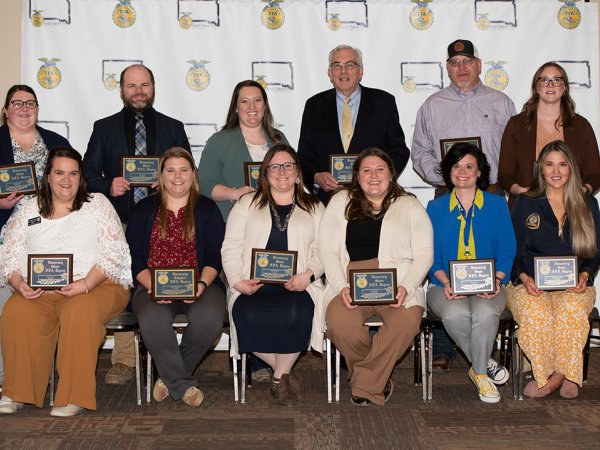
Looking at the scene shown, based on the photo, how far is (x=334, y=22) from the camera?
644 cm

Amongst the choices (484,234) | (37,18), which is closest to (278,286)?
(484,234)

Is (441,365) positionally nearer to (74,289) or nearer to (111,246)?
(111,246)

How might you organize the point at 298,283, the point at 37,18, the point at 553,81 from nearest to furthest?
the point at 298,283
the point at 553,81
the point at 37,18

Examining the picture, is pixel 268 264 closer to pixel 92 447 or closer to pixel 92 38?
pixel 92 447

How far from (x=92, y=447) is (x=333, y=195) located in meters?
2.31

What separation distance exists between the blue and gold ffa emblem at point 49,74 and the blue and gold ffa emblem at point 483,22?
3.67m

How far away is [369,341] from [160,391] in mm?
1417

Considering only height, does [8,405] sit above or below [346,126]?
below

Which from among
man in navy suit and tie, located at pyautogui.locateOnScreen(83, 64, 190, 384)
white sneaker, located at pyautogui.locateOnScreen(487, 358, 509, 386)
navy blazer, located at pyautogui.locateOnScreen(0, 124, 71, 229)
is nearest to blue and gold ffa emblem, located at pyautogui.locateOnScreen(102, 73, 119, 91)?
man in navy suit and tie, located at pyautogui.locateOnScreen(83, 64, 190, 384)

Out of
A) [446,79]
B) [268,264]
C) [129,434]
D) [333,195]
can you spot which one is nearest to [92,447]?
[129,434]

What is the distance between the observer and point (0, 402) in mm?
4602

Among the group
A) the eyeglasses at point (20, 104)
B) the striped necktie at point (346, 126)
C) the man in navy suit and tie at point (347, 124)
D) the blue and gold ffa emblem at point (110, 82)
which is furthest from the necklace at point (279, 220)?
the blue and gold ffa emblem at point (110, 82)

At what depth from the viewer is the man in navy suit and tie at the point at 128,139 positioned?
549cm

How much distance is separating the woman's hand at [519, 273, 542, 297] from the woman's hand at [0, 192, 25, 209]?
3.53 m
